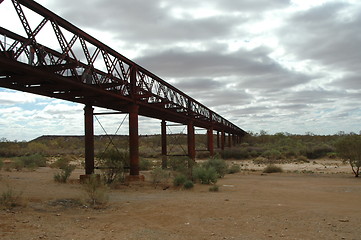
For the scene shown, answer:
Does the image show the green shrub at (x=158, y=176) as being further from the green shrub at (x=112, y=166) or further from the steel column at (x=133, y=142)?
the green shrub at (x=112, y=166)

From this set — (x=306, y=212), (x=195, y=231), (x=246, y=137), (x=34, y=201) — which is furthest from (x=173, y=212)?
(x=246, y=137)

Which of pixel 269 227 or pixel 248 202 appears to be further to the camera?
pixel 248 202

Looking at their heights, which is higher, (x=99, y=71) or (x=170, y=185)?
(x=99, y=71)

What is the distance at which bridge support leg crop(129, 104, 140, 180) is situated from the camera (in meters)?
24.8

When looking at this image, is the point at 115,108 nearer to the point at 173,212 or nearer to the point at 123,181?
the point at 123,181

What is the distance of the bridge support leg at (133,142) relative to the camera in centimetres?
2484

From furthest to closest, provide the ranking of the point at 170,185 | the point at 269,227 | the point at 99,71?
the point at 170,185 → the point at 99,71 → the point at 269,227

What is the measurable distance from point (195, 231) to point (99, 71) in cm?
1262

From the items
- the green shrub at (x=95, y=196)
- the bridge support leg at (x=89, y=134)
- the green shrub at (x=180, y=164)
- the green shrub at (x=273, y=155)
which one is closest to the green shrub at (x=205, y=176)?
the green shrub at (x=180, y=164)

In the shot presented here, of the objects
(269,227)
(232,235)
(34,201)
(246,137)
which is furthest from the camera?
(246,137)

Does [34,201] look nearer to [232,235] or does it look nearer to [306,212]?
[232,235]

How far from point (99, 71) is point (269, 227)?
43.7 ft

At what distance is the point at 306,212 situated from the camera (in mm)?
13273

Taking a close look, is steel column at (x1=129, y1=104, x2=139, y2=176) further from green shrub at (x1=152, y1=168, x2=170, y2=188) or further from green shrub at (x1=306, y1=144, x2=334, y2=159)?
green shrub at (x1=306, y1=144, x2=334, y2=159)
